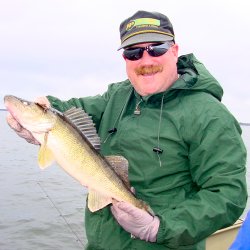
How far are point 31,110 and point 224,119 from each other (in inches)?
71.7

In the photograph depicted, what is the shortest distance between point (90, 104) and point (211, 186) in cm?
180

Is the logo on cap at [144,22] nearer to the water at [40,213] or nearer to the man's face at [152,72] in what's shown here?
Result: the man's face at [152,72]

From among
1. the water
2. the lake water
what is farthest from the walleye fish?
the lake water

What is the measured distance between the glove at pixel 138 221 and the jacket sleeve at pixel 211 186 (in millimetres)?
65

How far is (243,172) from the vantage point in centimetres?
362

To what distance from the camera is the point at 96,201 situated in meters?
3.85

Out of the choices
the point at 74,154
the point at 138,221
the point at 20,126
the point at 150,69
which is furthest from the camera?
the point at 150,69

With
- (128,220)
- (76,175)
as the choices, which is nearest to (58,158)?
(76,175)

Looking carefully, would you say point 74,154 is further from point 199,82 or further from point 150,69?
point 199,82

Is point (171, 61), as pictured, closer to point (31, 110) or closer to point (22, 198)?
point (31, 110)

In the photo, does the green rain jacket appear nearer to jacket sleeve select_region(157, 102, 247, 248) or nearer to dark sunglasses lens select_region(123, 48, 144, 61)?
jacket sleeve select_region(157, 102, 247, 248)

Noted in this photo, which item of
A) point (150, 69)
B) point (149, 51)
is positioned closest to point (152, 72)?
point (150, 69)

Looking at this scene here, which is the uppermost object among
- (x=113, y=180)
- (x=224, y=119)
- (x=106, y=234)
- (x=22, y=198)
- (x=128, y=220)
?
(x=224, y=119)

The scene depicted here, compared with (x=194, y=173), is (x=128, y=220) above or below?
below
